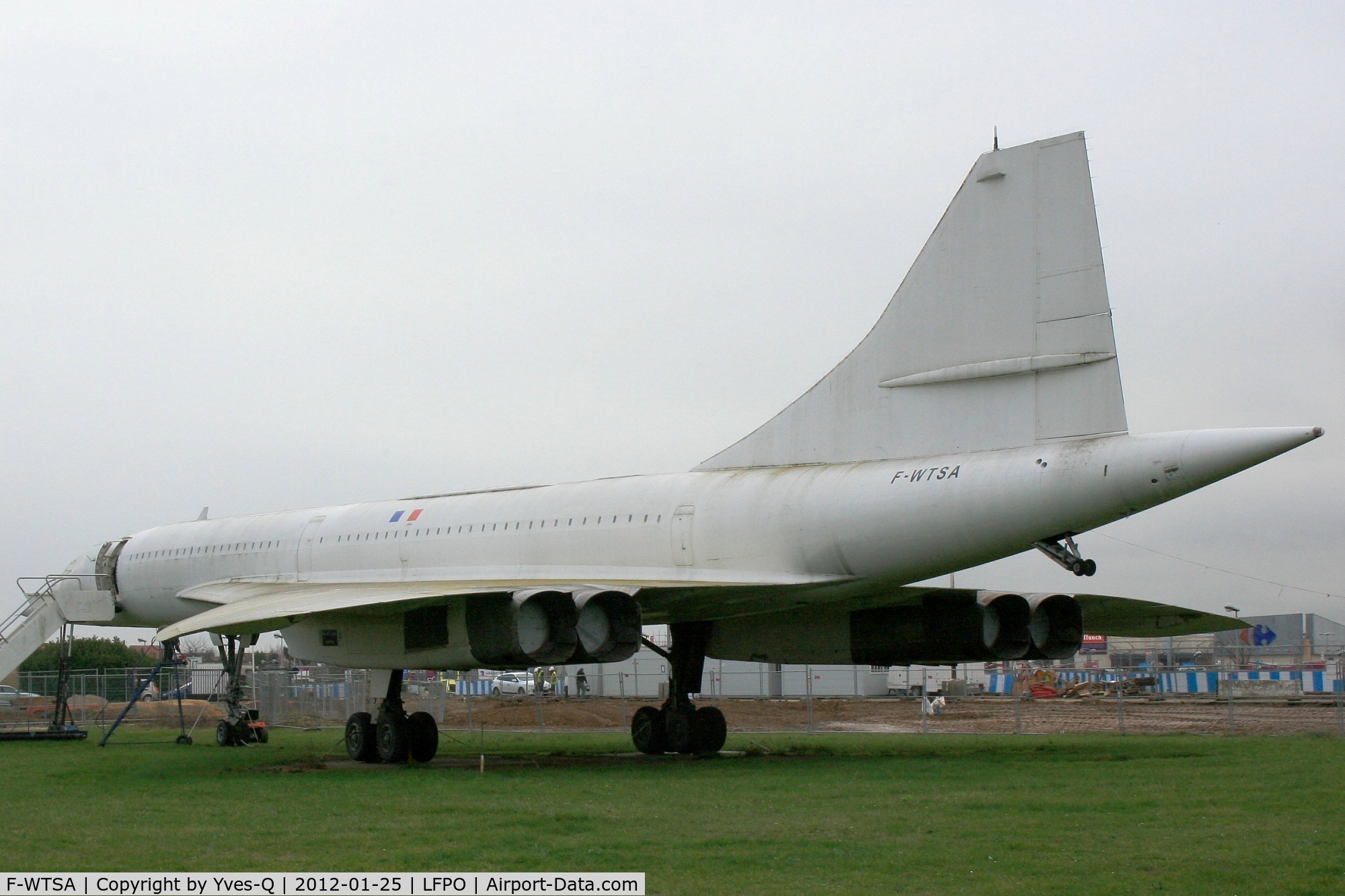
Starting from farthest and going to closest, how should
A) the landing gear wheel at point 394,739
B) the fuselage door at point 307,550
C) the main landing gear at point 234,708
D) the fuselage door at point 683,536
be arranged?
1. the main landing gear at point 234,708
2. the fuselage door at point 307,550
3. the landing gear wheel at point 394,739
4. the fuselage door at point 683,536

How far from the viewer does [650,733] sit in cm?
1384

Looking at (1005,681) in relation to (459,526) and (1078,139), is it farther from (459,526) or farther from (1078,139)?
(1078,139)

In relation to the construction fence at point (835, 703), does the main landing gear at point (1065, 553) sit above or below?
above

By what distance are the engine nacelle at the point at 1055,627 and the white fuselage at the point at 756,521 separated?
2.87 metres

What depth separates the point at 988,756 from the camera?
40.7ft

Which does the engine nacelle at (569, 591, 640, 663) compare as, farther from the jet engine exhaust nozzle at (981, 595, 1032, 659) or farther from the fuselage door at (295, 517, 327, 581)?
the fuselage door at (295, 517, 327, 581)

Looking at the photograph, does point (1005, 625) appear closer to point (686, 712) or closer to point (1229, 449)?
point (686, 712)

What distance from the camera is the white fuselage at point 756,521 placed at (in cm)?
933

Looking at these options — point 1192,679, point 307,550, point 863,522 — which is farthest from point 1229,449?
point 1192,679

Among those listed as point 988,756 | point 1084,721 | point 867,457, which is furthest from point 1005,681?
point 867,457

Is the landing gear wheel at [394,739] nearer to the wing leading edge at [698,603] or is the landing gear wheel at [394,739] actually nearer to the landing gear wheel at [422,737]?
the landing gear wheel at [422,737]

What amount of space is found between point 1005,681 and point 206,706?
60.0ft
